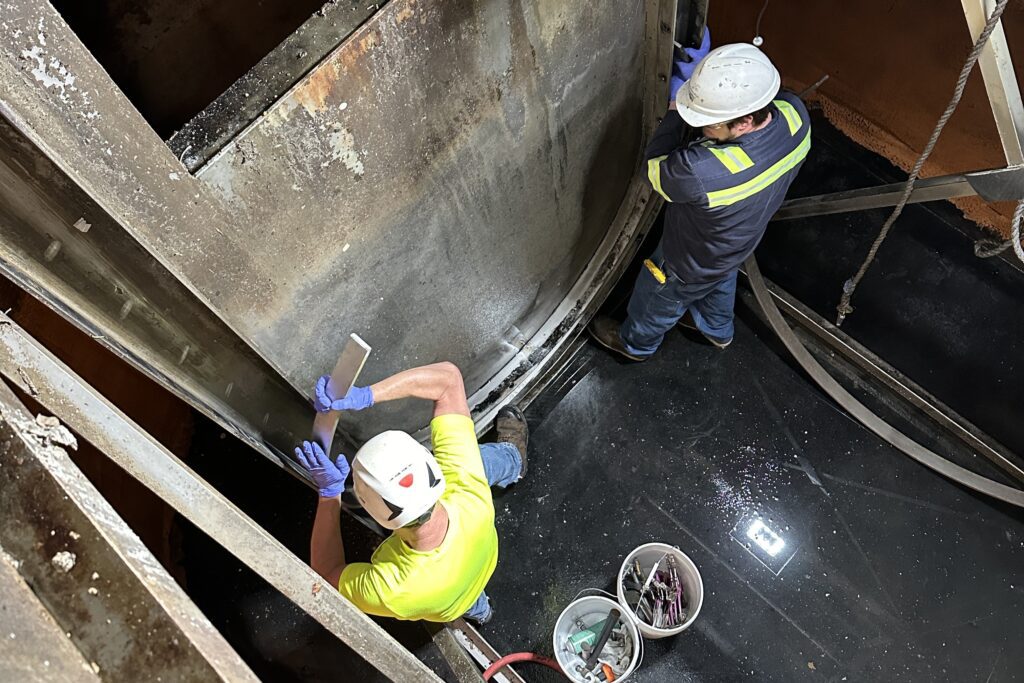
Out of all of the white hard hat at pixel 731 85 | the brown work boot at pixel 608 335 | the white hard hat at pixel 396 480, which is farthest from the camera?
the brown work boot at pixel 608 335

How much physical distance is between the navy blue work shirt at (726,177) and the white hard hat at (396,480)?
4.23 ft

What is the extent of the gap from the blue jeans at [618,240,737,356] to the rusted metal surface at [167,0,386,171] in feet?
5.82

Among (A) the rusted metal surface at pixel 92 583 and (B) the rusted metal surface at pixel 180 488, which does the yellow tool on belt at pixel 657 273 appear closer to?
(B) the rusted metal surface at pixel 180 488

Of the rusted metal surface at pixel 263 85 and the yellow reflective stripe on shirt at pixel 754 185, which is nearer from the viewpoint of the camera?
the rusted metal surface at pixel 263 85

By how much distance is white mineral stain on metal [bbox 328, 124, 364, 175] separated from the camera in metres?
1.66

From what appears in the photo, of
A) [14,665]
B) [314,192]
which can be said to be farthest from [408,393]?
[14,665]

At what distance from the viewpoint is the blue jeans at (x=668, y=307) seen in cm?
305

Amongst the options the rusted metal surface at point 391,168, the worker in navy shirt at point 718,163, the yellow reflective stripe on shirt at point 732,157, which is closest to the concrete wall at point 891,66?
the worker in navy shirt at point 718,163

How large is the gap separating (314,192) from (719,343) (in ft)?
7.33


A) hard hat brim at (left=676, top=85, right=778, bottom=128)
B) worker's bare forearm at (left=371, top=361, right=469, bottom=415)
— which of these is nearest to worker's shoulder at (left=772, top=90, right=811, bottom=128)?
hard hat brim at (left=676, top=85, right=778, bottom=128)

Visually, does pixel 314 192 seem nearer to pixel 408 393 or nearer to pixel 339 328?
pixel 339 328

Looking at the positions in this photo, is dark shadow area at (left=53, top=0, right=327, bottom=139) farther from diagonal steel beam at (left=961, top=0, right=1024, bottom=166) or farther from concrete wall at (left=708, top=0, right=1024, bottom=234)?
diagonal steel beam at (left=961, top=0, right=1024, bottom=166)

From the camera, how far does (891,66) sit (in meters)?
3.31

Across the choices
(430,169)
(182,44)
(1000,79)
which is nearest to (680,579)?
(430,169)
